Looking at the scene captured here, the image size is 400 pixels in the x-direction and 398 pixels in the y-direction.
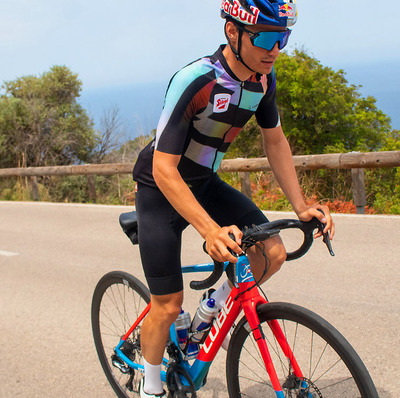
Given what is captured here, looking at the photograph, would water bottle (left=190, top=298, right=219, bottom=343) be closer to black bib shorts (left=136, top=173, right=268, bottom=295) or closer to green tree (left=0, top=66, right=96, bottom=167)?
black bib shorts (left=136, top=173, right=268, bottom=295)

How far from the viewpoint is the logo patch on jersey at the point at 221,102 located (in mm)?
2695

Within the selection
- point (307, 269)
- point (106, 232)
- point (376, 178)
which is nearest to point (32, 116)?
point (106, 232)

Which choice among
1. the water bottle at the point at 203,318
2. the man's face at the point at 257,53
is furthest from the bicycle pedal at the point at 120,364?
the man's face at the point at 257,53

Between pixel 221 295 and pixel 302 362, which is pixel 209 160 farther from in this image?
pixel 302 362

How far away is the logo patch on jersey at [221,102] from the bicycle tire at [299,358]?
99 cm

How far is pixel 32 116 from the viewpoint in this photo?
19531 millimetres

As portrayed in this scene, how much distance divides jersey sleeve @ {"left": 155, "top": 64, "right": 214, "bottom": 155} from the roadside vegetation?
7031 millimetres

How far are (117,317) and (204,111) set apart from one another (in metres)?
1.88

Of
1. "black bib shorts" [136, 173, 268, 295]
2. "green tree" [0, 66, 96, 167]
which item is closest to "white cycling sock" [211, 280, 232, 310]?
"black bib shorts" [136, 173, 268, 295]

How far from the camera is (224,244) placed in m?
2.27

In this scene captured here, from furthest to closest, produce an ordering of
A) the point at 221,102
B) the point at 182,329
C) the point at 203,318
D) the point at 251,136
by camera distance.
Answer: the point at 251,136
the point at 182,329
the point at 203,318
the point at 221,102

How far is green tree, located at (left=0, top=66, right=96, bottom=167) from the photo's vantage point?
19312 mm

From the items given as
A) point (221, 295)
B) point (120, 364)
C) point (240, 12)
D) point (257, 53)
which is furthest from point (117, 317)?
point (240, 12)

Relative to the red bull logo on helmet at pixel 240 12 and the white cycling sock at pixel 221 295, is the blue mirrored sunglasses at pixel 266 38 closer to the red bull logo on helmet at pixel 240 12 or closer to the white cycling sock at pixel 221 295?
the red bull logo on helmet at pixel 240 12
